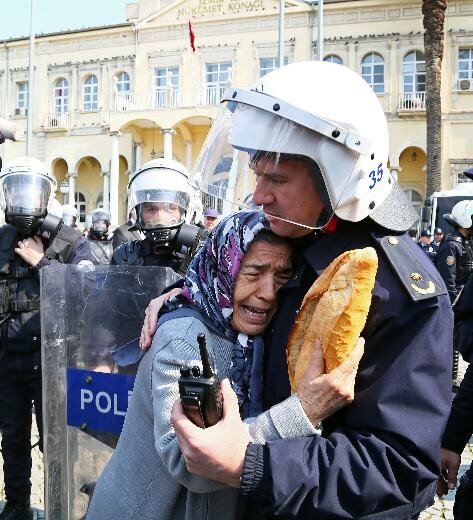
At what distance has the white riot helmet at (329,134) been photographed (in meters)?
1.40

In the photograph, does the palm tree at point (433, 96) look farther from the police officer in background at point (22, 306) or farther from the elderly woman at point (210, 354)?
the elderly woman at point (210, 354)

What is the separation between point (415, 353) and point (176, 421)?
485mm

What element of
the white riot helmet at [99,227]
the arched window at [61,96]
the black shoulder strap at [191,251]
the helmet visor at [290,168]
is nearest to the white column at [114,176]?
the arched window at [61,96]

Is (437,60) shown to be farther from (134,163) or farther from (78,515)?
(78,515)

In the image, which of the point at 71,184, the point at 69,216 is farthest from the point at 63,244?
the point at 71,184

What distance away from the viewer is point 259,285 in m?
1.50

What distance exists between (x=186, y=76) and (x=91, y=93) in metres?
5.10

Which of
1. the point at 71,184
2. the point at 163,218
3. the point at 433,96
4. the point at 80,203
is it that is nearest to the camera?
the point at 163,218

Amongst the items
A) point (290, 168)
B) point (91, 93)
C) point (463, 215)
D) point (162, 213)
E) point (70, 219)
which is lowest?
point (290, 168)

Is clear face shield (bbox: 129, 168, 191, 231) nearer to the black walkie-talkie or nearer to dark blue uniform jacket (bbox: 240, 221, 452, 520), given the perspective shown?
dark blue uniform jacket (bbox: 240, 221, 452, 520)

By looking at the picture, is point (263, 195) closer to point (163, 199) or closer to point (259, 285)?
point (259, 285)

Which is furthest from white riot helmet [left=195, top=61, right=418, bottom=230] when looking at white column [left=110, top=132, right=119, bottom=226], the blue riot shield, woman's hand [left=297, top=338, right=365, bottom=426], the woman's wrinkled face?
white column [left=110, top=132, right=119, bottom=226]

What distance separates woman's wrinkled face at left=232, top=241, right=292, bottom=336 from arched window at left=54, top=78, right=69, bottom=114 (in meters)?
31.2

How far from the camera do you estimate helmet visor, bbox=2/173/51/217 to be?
359cm
